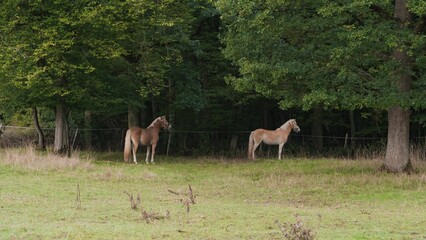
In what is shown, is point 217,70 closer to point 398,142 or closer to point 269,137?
point 269,137

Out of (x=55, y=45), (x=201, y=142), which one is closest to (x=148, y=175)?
(x=55, y=45)

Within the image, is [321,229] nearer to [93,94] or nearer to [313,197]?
[313,197]

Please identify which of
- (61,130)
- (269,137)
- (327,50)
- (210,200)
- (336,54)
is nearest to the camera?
(210,200)

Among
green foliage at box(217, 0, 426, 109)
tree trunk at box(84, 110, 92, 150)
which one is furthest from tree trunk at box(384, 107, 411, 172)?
tree trunk at box(84, 110, 92, 150)

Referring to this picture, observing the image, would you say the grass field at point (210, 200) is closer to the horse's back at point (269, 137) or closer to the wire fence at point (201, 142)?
the horse's back at point (269, 137)

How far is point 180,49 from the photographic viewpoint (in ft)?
91.1

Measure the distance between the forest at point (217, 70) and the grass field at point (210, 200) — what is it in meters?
2.35

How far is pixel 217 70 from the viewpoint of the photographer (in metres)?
31.0

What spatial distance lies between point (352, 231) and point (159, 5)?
17479 mm

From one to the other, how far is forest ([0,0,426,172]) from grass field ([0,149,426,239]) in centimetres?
235

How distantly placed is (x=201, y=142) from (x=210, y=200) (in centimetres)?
1818

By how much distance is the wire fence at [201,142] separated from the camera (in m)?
30.8

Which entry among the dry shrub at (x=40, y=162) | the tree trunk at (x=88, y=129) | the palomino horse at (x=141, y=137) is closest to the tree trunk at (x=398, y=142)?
the dry shrub at (x=40, y=162)

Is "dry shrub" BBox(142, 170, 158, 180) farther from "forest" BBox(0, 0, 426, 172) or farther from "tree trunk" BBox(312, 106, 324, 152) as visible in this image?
"tree trunk" BBox(312, 106, 324, 152)
